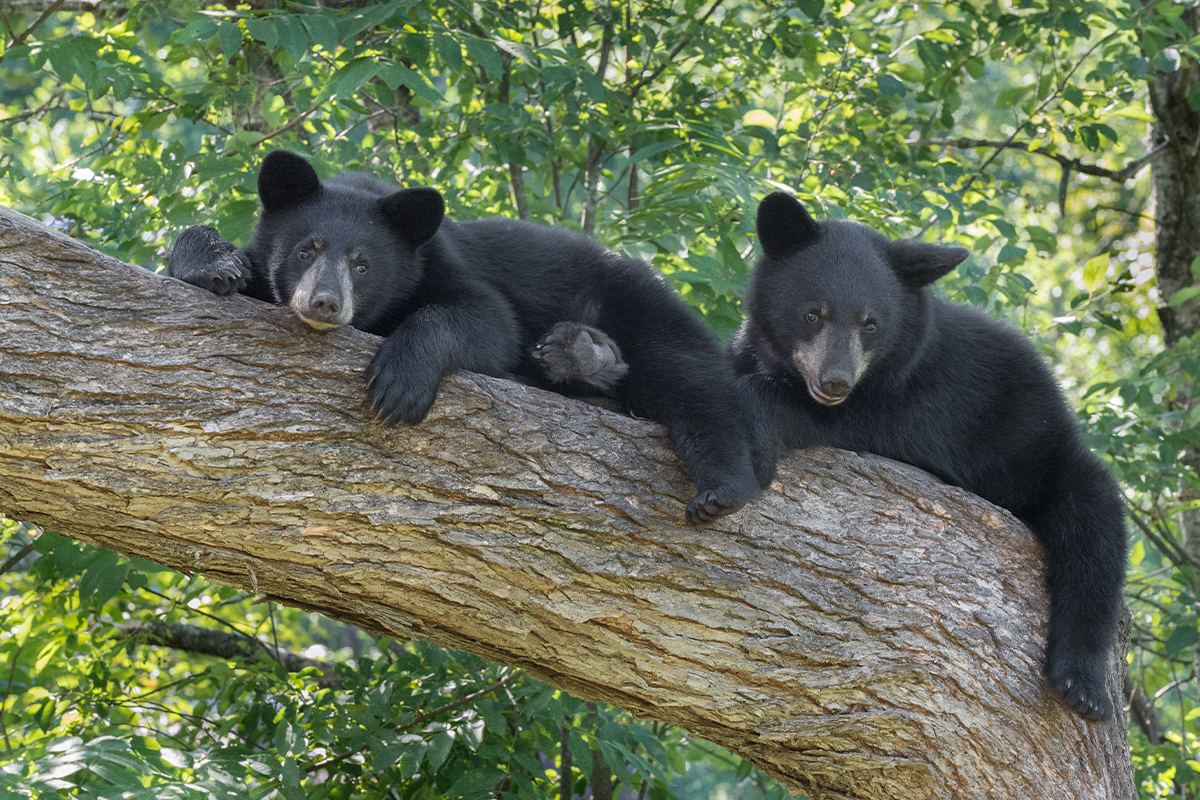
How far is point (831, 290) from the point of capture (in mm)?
4070

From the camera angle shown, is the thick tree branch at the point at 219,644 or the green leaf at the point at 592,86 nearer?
the green leaf at the point at 592,86

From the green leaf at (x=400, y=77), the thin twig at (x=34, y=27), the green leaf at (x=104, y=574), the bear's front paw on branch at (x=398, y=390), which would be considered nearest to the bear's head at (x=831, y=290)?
the green leaf at (x=400, y=77)

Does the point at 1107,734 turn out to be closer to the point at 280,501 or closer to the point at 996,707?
the point at 996,707

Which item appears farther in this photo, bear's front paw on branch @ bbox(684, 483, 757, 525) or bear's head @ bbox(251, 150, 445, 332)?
bear's head @ bbox(251, 150, 445, 332)

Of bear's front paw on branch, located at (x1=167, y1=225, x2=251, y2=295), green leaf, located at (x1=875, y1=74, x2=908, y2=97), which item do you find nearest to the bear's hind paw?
bear's front paw on branch, located at (x1=167, y1=225, x2=251, y2=295)

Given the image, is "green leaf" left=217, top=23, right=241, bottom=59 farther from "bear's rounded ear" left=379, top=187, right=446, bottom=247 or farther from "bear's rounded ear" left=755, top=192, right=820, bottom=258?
"bear's rounded ear" left=755, top=192, right=820, bottom=258

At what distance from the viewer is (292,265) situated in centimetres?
363

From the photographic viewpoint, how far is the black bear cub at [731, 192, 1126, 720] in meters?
3.84

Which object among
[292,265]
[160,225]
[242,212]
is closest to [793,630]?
[292,265]

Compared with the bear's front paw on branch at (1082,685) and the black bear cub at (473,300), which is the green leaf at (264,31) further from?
the bear's front paw on branch at (1082,685)

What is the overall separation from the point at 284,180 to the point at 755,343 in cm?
209

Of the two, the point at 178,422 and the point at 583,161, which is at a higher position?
the point at 583,161

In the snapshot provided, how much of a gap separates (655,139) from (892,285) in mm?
2132

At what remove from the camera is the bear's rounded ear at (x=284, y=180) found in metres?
3.68
